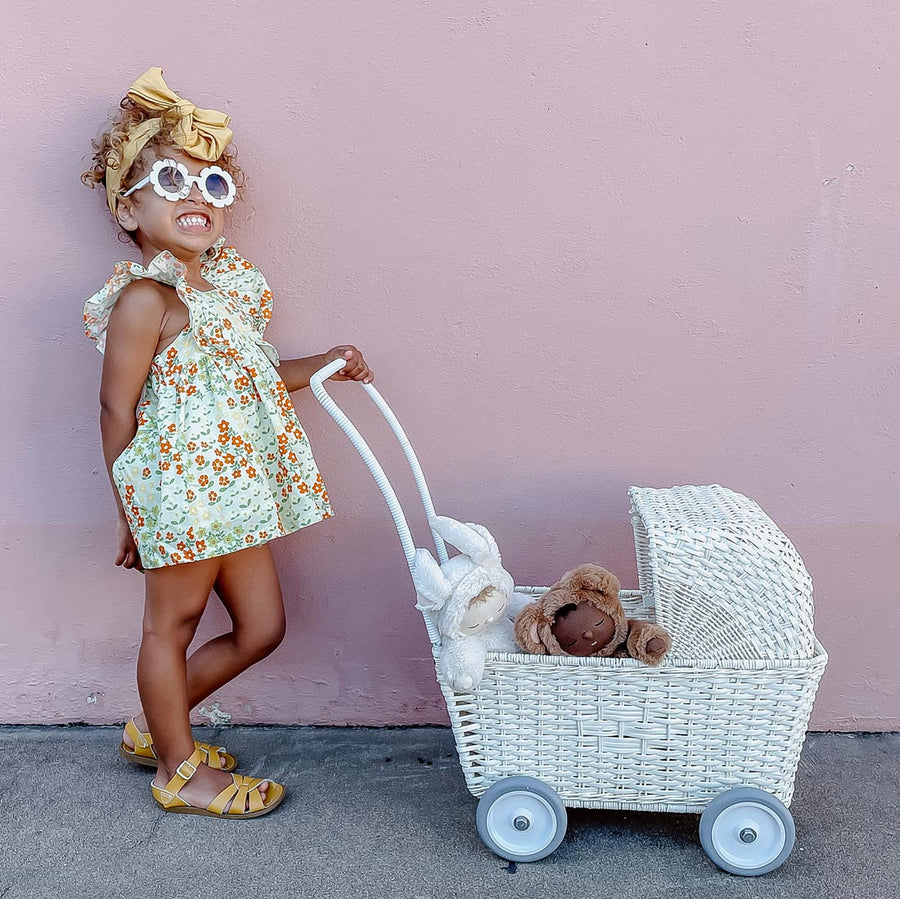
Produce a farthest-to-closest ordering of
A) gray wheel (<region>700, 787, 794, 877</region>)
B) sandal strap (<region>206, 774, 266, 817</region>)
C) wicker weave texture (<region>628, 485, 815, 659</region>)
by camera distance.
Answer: sandal strap (<region>206, 774, 266, 817</region>) < gray wheel (<region>700, 787, 794, 877</region>) < wicker weave texture (<region>628, 485, 815, 659</region>)

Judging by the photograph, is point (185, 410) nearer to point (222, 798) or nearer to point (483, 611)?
point (483, 611)

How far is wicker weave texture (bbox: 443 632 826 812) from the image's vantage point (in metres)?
1.84

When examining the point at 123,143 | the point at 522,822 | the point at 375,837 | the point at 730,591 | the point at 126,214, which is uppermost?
the point at 123,143

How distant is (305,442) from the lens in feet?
7.15

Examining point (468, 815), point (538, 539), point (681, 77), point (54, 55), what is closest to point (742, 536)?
point (538, 539)

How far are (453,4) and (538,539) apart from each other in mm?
1375

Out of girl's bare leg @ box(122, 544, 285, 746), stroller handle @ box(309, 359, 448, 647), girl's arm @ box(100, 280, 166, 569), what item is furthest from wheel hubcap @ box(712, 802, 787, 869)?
girl's arm @ box(100, 280, 166, 569)

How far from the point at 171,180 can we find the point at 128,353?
0.41 metres

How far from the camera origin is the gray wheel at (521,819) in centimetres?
193

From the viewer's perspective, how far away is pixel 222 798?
2119 millimetres

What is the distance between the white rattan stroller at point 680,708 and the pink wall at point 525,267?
412mm

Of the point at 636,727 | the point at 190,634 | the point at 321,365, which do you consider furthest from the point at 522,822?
the point at 321,365

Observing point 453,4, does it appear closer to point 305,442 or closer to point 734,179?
point 734,179

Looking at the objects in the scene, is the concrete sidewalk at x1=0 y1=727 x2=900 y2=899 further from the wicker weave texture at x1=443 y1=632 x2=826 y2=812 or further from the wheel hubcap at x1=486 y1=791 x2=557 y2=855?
the wicker weave texture at x1=443 y1=632 x2=826 y2=812
